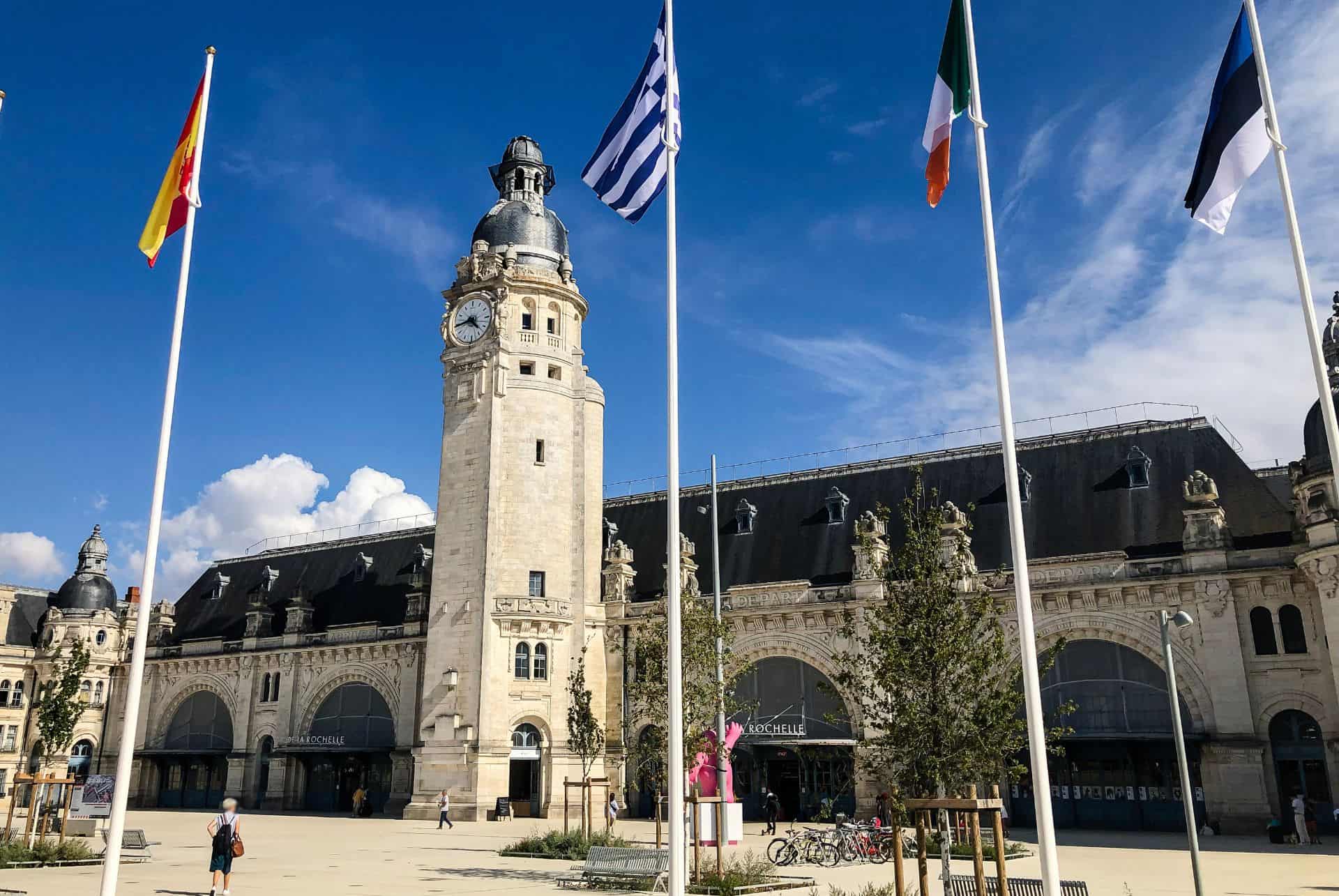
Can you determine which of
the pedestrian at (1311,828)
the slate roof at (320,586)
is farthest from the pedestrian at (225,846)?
the slate roof at (320,586)

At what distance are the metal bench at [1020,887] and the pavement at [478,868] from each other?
390 cm

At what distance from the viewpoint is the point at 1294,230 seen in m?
16.0

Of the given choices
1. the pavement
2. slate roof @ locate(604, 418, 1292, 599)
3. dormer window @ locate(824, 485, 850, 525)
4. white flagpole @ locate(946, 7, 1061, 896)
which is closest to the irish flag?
white flagpole @ locate(946, 7, 1061, 896)

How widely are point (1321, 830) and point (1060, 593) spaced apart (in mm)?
10874

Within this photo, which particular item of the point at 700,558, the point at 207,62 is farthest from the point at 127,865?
the point at 700,558

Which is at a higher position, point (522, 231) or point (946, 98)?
point (522, 231)

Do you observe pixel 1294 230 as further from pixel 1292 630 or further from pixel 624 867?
pixel 1292 630

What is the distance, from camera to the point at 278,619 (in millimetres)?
60969

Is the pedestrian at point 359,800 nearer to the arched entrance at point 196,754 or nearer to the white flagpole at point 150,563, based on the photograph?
the arched entrance at point 196,754

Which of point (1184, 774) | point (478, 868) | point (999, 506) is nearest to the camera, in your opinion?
point (1184, 774)

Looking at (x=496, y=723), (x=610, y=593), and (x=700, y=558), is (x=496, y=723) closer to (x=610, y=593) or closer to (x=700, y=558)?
(x=610, y=593)

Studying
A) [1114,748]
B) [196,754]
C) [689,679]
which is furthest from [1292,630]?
[196,754]

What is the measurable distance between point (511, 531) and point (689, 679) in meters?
21.6

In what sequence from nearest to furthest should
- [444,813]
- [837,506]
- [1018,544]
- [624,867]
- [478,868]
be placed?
1. [1018,544]
2. [624,867]
3. [478,868]
4. [444,813]
5. [837,506]
